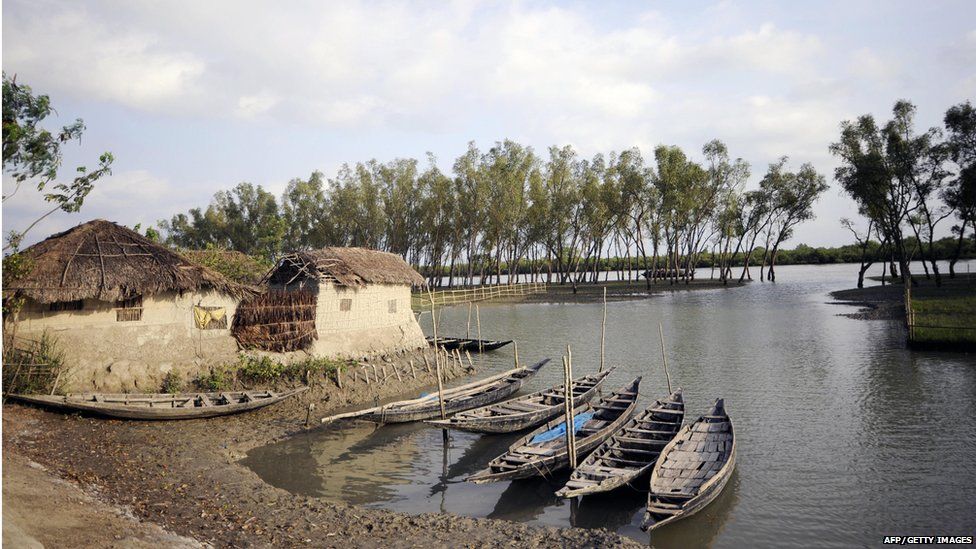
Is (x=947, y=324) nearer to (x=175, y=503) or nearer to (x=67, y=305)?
(x=175, y=503)

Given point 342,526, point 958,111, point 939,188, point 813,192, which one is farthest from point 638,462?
point 813,192

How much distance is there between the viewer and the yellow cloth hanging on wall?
55.7 feet

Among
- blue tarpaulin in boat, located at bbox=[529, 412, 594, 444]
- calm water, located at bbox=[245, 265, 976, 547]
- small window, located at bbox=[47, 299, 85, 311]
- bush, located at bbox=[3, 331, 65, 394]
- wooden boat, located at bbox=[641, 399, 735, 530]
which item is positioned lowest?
calm water, located at bbox=[245, 265, 976, 547]

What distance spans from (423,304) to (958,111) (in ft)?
125

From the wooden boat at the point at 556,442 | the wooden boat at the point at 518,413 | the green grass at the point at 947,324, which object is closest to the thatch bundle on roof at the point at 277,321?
the wooden boat at the point at 518,413

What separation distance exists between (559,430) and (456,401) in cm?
356

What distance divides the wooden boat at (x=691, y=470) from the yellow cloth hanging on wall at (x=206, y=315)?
1298 centimetres

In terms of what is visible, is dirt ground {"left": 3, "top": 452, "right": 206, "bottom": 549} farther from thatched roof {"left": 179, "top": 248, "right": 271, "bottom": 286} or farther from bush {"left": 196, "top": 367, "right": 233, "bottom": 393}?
thatched roof {"left": 179, "top": 248, "right": 271, "bottom": 286}

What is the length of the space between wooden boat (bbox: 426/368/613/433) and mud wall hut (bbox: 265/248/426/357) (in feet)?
22.0

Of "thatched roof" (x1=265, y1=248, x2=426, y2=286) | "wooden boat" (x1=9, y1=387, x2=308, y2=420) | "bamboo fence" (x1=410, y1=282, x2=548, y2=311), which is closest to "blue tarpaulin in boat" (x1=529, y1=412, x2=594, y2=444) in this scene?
"wooden boat" (x1=9, y1=387, x2=308, y2=420)

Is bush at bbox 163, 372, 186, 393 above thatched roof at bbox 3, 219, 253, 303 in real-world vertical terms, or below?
below

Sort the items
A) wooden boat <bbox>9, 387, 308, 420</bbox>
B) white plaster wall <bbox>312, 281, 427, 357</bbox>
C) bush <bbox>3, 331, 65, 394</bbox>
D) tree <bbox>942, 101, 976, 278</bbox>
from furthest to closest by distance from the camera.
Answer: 1. tree <bbox>942, 101, 976, 278</bbox>
2. white plaster wall <bbox>312, 281, 427, 357</bbox>
3. bush <bbox>3, 331, 65, 394</bbox>
4. wooden boat <bbox>9, 387, 308, 420</bbox>

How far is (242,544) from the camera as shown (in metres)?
8.39

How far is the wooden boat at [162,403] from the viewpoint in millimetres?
13766
